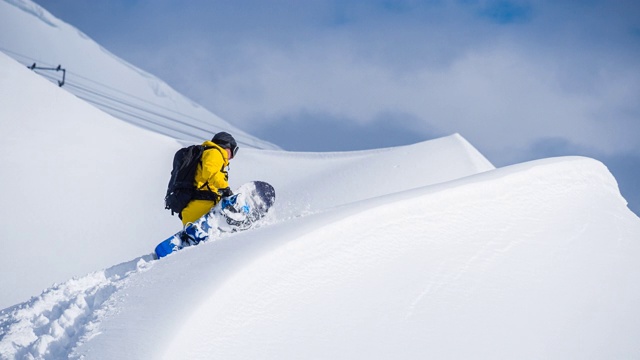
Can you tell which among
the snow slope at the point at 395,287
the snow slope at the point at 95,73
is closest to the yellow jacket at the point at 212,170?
the snow slope at the point at 395,287

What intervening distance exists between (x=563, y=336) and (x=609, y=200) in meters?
2.98

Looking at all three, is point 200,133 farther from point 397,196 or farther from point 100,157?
point 397,196

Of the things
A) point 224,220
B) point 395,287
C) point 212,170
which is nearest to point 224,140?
point 212,170

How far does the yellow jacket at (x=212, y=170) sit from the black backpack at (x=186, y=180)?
33 mm

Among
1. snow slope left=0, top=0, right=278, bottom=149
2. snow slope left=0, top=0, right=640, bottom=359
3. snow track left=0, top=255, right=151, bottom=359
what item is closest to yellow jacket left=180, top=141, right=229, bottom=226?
snow slope left=0, top=0, right=640, bottom=359

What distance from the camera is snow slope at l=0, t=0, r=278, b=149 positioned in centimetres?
3903

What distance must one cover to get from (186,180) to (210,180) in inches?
8.1

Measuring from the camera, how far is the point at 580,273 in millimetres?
4910

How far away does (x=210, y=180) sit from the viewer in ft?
18.2

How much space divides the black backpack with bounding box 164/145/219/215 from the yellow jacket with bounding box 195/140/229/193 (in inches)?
1.3

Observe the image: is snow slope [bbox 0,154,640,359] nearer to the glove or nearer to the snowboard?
the snowboard

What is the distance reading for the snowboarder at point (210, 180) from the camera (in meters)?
5.53

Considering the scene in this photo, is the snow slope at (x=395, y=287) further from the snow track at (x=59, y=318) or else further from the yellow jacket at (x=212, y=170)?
the yellow jacket at (x=212, y=170)

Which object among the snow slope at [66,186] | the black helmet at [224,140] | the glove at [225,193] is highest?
the snow slope at [66,186]
